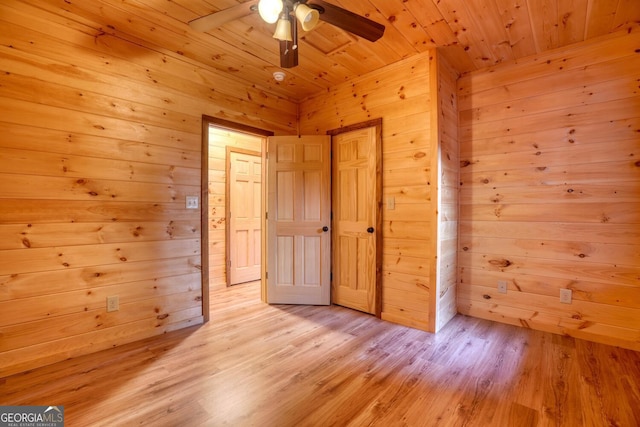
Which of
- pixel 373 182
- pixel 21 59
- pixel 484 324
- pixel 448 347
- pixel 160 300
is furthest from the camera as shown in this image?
pixel 373 182

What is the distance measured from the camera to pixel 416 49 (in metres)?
2.53

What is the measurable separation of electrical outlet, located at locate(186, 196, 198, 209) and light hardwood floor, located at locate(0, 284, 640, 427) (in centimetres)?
116

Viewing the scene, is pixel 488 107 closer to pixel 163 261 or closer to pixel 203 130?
pixel 203 130

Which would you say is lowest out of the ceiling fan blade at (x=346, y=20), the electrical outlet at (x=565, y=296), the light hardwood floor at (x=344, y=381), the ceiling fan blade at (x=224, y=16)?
the light hardwood floor at (x=344, y=381)

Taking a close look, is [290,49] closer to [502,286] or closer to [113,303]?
[113,303]

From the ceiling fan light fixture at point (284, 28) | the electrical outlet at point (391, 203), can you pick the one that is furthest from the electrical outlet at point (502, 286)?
the ceiling fan light fixture at point (284, 28)

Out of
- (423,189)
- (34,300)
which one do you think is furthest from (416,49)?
(34,300)

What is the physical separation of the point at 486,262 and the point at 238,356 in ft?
8.18

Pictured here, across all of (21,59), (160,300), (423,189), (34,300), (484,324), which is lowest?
(484,324)

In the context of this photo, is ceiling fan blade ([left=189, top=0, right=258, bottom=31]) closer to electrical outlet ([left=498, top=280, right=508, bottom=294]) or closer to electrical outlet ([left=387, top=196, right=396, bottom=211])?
electrical outlet ([left=387, top=196, right=396, bottom=211])

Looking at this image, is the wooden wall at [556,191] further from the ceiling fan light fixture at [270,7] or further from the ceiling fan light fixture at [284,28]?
the ceiling fan light fixture at [270,7]

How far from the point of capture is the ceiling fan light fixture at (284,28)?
63.6 inches

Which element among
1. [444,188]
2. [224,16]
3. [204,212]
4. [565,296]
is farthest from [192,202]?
[565,296]

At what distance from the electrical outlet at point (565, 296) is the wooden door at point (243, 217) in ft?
11.5
